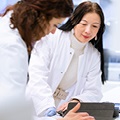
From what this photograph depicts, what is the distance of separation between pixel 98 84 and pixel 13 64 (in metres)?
1.14

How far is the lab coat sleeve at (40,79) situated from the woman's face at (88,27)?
0.24 meters

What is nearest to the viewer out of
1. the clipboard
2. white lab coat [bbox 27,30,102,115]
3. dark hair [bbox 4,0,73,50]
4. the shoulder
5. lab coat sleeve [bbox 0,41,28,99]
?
lab coat sleeve [bbox 0,41,28,99]

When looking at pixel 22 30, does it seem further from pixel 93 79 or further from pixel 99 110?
pixel 93 79

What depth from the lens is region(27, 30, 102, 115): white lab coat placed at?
178 cm

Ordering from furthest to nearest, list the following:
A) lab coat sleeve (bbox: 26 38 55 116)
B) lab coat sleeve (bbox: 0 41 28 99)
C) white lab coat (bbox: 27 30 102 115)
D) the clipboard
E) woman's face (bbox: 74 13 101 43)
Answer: woman's face (bbox: 74 13 101 43), white lab coat (bbox: 27 30 102 115), lab coat sleeve (bbox: 26 38 55 116), the clipboard, lab coat sleeve (bbox: 0 41 28 99)

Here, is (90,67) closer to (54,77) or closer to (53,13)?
(54,77)

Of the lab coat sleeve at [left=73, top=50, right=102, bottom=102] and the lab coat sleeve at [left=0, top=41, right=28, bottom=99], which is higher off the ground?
the lab coat sleeve at [left=0, top=41, right=28, bottom=99]

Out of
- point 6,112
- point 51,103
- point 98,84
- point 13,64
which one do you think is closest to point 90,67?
point 98,84

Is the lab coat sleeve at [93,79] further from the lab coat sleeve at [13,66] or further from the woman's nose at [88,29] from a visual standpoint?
the lab coat sleeve at [13,66]

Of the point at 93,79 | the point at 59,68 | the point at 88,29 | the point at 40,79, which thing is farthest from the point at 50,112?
the point at 88,29

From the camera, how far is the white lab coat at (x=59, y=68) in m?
1.78

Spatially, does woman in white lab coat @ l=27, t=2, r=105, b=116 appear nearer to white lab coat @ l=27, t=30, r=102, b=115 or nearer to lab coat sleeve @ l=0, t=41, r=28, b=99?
white lab coat @ l=27, t=30, r=102, b=115

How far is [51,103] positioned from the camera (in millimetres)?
1647

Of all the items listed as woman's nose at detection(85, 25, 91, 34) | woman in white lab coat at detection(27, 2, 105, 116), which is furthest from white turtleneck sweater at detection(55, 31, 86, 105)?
woman's nose at detection(85, 25, 91, 34)
